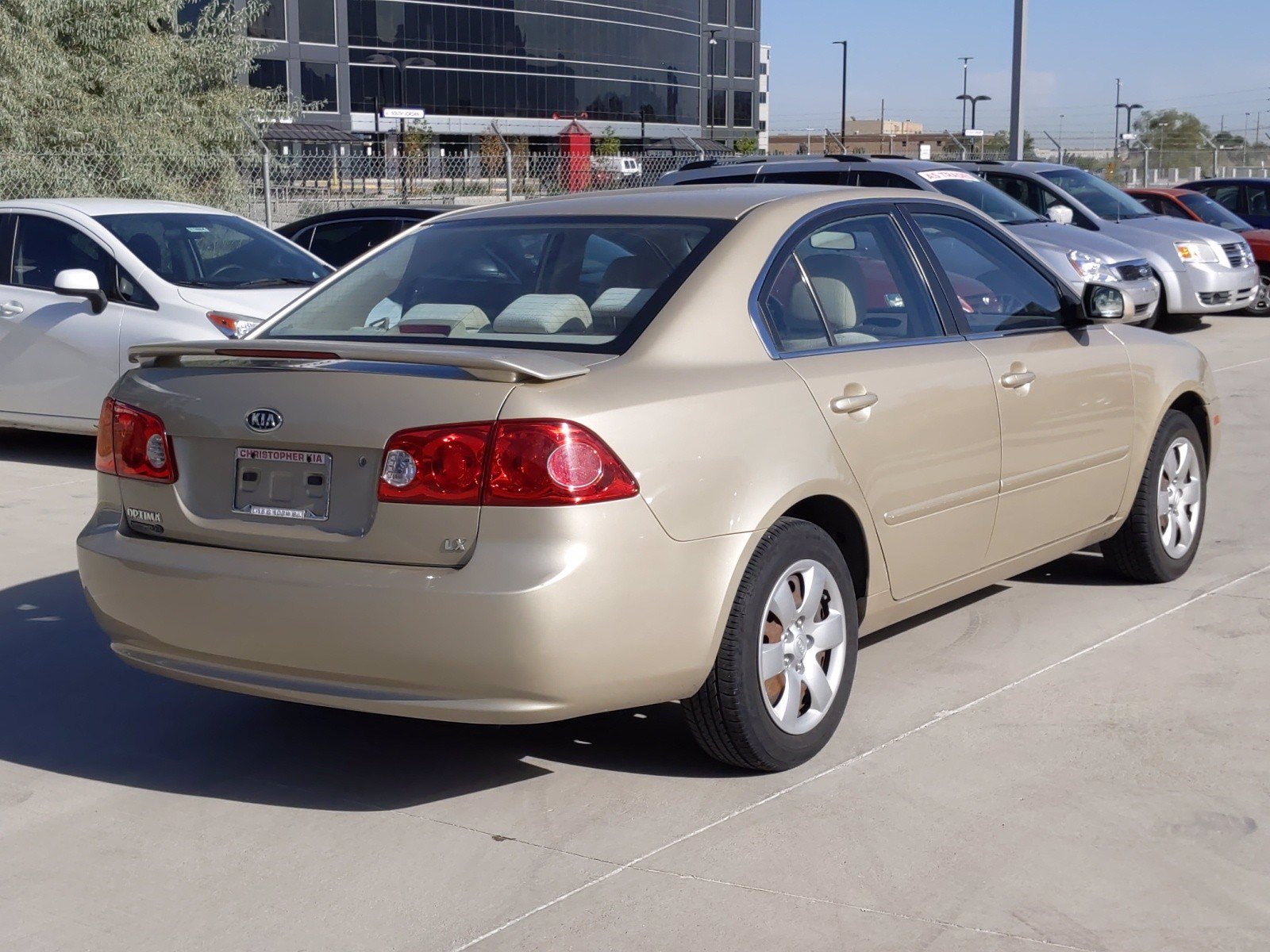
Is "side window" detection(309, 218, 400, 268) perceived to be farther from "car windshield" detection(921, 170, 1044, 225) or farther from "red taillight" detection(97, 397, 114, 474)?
"red taillight" detection(97, 397, 114, 474)

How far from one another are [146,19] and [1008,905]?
66.0ft

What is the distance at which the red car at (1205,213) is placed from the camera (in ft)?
63.2

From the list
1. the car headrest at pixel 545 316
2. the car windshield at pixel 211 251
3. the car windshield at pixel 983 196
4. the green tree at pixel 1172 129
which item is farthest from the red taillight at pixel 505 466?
the green tree at pixel 1172 129

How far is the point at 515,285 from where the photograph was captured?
4.62 metres

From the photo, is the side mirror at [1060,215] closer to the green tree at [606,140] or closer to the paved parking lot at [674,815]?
the paved parking lot at [674,815]

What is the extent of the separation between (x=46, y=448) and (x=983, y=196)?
8828 mm

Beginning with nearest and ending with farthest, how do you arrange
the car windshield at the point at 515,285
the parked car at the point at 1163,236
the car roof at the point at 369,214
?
the car windshield at the point at 515,285, the car roof at the point at 369,214, the parked car at the point at 1163,236

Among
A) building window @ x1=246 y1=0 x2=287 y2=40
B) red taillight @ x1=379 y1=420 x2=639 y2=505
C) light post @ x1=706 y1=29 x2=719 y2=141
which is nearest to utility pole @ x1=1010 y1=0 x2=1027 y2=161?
red taillight @ x1=379 y1=420 x2=639 y2=505

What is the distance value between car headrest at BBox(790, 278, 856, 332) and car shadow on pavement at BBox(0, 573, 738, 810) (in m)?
1.33

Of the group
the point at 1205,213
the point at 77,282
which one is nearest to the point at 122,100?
the point at 77,282

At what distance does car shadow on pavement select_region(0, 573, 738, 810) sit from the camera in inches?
170

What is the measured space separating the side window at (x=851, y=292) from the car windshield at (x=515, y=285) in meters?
0.30

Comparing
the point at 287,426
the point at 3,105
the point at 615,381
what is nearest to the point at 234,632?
the point at 287,426

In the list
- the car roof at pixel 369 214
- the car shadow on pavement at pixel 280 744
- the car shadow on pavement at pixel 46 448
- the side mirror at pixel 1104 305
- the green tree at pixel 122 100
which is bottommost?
the car shadow on pavement at pixel 280 744
